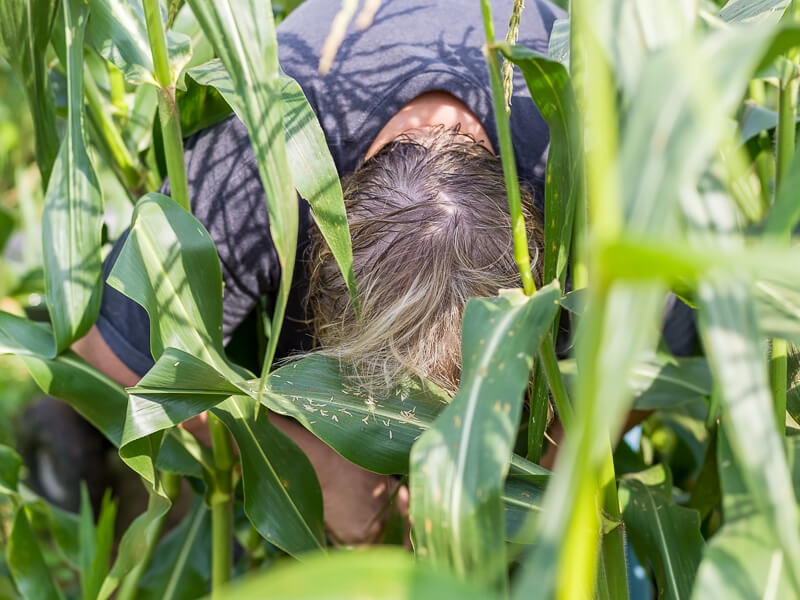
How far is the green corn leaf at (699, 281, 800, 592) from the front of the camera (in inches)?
8.1

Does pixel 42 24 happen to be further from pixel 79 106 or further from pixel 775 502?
pixel 775 502

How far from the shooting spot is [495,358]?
0.31 metres

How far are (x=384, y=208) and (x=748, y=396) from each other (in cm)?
35

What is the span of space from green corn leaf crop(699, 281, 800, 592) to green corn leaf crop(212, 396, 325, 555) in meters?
0.32

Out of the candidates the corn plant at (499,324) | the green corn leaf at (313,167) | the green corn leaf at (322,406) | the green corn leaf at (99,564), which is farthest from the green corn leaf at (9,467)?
the green corn leaf at (313,167)

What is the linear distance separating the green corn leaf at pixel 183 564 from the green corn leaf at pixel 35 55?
391 millimetres

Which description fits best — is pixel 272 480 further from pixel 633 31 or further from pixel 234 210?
pixel 633 31

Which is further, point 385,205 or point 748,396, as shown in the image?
point 385,205

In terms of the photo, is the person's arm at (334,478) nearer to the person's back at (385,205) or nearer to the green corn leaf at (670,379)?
the person's back at (385,205)

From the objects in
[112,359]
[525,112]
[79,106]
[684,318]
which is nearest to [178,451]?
[112,359]

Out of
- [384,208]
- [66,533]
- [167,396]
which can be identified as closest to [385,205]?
[384,208]

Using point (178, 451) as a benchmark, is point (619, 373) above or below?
above

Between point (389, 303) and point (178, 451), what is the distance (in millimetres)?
238

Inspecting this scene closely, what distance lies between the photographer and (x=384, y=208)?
534 mm
